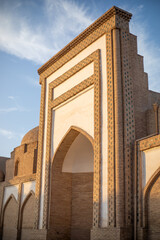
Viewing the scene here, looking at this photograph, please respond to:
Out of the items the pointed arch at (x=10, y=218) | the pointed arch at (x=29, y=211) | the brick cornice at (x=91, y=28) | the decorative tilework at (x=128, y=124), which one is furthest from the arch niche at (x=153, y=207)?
the pointed arch at (x=10, y=218)

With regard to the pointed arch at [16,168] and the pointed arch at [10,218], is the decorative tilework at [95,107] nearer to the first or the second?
the pointed arch at [10,218]

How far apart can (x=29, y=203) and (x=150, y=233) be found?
6.22 m

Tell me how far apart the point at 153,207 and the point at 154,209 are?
1.9 inches

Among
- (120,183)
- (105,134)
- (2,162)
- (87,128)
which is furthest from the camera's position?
(2,162)

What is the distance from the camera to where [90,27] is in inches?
347

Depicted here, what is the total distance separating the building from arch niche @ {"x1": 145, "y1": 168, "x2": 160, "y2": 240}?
0.7 inches

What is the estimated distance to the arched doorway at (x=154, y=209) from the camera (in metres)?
6.30

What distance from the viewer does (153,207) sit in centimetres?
647

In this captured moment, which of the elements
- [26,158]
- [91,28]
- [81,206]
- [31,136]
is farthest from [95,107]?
[31,136]

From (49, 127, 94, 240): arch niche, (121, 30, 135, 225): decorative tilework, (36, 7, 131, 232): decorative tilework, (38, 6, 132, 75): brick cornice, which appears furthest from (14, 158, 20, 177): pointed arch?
(121, 30, 135, 225): decorative tilework

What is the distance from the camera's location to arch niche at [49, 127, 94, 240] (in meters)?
9.19

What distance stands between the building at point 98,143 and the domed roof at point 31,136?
347cm

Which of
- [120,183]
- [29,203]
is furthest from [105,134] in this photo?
[29,203]

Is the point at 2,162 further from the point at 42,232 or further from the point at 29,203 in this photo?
the point at 42,232
